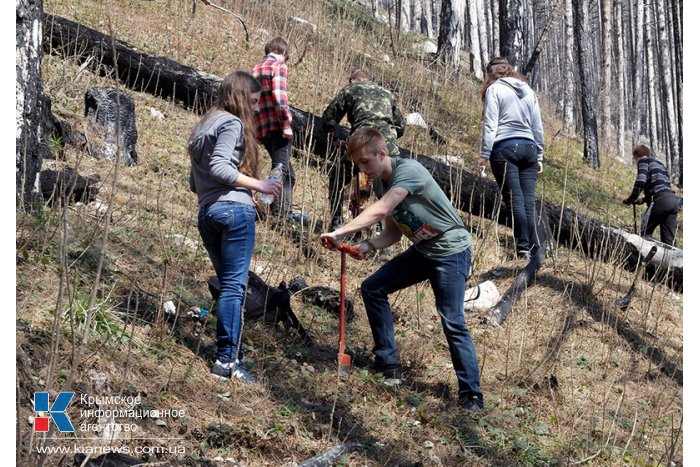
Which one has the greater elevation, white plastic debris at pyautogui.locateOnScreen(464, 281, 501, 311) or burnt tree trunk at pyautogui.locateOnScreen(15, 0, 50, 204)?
burnt tree trunk at pyautogui.locateOnScreen(15, 0, 50, 204)

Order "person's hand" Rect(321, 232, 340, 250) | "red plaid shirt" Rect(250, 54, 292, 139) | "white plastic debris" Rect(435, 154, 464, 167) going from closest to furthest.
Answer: "person's hand" Rect(321, 232, 340, 250)
"red plaid shirt" Rect(250, 54, 292, 139)
"white plastic debris" Rect(435, 154, 464, 167)

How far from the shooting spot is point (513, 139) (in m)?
6.18

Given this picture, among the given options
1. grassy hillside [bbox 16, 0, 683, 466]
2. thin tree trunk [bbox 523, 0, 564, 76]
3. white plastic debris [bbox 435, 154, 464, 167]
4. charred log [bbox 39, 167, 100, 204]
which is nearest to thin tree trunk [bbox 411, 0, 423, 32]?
thin tree trunk [bbox 523, 0, 564, 76]

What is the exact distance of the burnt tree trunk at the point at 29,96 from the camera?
471cm

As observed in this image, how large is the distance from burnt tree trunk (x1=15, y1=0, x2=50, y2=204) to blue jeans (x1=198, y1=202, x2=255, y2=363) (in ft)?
5.60

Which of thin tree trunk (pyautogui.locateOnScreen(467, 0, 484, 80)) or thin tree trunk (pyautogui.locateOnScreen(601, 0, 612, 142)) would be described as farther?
thin tree trunk (pyautogui.locateOnScreen(467, 0, 484, 80))

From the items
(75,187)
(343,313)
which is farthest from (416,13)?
(343,313)

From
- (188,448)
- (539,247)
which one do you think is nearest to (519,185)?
(539,247)

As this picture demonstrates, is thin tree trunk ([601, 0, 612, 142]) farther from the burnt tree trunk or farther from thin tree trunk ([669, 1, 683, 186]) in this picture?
the burnt tree trunk

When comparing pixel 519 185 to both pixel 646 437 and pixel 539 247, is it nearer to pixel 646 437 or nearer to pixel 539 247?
pixel 539 247

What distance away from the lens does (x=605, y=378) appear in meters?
5.32

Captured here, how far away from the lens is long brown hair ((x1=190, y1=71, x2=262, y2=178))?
12.4ft

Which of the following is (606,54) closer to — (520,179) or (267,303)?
(520,179)

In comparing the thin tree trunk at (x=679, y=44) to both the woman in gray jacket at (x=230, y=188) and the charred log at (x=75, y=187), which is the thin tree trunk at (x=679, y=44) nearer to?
the charred log at (x=75, y=187)
